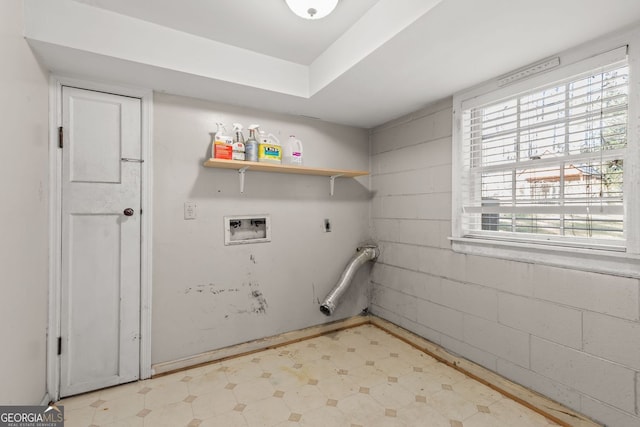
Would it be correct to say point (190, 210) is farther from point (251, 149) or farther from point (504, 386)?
point (504, 386)

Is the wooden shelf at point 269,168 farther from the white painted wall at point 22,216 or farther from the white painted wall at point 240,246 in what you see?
the white painted wall at point 22,216

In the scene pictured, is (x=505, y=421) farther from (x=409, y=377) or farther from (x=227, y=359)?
(x=227, y=359)

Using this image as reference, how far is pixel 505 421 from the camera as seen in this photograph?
1.63 meters

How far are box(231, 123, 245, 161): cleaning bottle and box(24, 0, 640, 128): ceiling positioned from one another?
0.77 ft

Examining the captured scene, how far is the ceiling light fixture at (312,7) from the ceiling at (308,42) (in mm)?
219

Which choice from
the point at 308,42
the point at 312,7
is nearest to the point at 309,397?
the point at 312,7

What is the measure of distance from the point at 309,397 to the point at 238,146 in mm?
1823

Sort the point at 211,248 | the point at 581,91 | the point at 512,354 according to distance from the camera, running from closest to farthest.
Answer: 1. the point at 581,91
2. the point at 512,354
3. the point at 211,248

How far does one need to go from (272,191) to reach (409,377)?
1813mm

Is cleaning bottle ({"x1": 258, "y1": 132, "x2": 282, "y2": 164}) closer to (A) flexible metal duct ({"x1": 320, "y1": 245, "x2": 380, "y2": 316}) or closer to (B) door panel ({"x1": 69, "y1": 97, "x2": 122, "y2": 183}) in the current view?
(B) door panel ({"x1": 69, "y1": 97, "x2": 122, "y2": 183})

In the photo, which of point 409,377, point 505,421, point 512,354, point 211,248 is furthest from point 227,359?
point 512,354

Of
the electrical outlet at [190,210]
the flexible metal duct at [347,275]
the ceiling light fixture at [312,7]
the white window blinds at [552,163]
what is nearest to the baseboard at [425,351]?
the flexible metal duct at [347,275]

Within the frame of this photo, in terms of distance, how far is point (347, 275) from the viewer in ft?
9.27

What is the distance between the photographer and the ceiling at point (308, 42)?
4.56 feet
